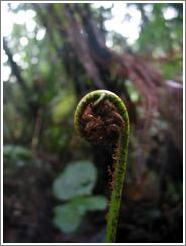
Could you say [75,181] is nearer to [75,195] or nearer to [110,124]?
[75,195]

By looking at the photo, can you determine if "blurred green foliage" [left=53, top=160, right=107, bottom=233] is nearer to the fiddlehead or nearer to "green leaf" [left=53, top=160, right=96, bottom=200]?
"green leaf" [left=53, top=160, right=96, bottom=200]

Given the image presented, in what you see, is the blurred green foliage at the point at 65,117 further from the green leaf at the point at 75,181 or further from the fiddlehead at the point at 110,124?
the fiddlehead at the point at 110,124

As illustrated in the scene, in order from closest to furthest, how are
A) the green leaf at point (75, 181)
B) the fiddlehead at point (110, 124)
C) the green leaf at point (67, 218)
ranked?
1. the fiddlehead at point (110, 124)
2. the green leaf at point (67, 218)
3. the green leaf at point (75, 181)

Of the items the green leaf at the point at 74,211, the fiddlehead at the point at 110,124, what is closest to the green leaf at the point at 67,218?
the green leaf at the point at 74,211

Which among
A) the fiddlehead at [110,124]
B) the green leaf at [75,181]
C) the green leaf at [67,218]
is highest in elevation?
the fiddlehead at [110,124]

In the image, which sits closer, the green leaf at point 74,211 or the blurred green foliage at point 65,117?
the green leaf at point 74,211

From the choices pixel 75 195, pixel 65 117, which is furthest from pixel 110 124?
pixel 65 117

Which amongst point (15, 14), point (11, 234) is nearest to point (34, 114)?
point (15, 14)

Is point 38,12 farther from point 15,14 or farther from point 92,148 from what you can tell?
point 92,148
